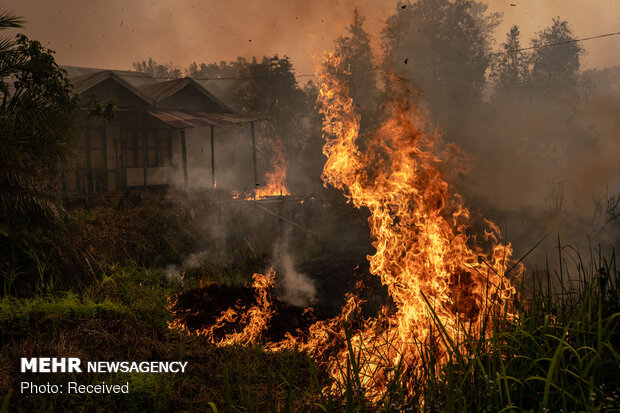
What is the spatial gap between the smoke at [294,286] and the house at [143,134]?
9.44 metres

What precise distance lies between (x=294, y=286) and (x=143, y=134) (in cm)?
1304

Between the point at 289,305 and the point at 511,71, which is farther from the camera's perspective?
the point at 511,71

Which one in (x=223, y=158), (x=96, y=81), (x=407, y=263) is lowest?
(x=407, y=263)

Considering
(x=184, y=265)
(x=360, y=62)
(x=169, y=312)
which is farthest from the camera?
(x=360, y=62)

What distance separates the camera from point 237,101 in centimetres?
3450

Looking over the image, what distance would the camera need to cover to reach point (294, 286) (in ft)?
29.3

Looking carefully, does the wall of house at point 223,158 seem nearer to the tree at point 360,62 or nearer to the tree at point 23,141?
the tree at point 360,62

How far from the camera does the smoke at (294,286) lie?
8.49m

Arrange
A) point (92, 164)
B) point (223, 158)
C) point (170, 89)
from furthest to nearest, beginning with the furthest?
1. point (223, 158)
2. point (170, 89)
3. point (92, 164)

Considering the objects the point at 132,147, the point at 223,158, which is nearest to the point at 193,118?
the point at 132,147

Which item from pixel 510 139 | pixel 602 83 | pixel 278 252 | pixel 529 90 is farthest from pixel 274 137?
pixel 602 83

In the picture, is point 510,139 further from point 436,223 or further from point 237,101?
point 436,223

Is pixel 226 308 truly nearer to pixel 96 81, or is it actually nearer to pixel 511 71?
pixel 96 81

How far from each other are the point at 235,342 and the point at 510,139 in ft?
Answer: 96.3
